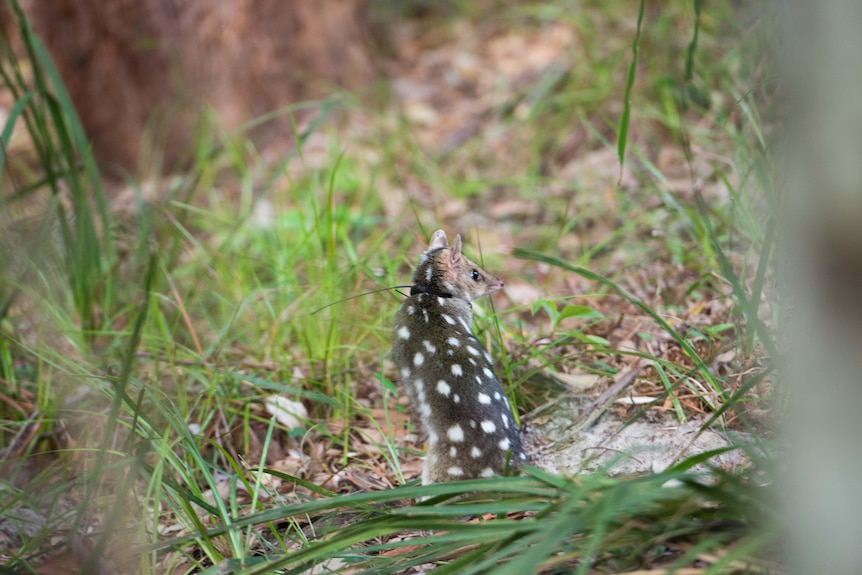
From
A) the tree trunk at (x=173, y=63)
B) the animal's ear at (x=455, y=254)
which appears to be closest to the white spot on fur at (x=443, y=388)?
the animal's ear at (x=455, y=254)

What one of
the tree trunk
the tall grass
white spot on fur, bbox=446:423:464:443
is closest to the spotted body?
white spot on fur, bbox=446:423:464:443

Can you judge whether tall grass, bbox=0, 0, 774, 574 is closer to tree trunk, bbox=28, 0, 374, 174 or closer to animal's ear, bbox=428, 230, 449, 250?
animal's ear, bbox=428, 230, 449, 250

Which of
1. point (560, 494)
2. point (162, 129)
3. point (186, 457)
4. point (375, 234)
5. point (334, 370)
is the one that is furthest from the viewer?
point (162, 129)

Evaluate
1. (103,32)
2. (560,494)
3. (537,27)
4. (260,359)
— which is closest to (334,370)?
(260,359)

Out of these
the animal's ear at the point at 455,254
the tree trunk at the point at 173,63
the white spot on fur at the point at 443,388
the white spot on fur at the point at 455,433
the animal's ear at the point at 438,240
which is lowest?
the white spot on fur at the point at 455,433

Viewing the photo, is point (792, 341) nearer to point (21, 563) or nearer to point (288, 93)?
point (21, 563)

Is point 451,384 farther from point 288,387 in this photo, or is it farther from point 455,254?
point 288,387

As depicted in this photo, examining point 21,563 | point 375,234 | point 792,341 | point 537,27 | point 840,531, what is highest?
point 537,27

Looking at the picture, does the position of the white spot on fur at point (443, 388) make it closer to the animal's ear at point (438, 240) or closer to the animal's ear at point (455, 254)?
the animal's ear at point (455, 254)
